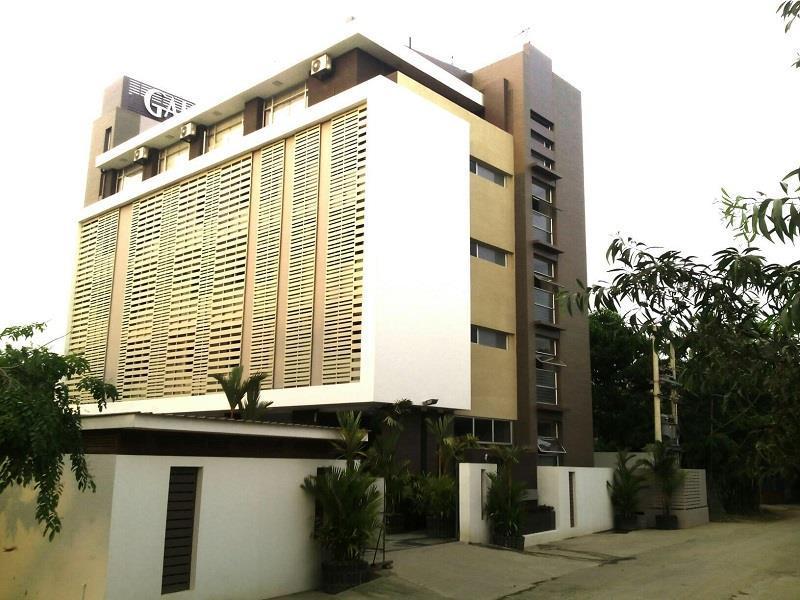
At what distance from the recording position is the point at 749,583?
1406 centimetres

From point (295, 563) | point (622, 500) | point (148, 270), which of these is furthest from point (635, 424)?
point (295, 563)

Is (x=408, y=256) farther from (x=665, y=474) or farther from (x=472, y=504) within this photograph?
(x=665, y=474)

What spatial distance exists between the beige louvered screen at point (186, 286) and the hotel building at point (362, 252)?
0.25ft

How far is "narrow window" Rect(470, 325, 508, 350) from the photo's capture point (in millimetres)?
24094

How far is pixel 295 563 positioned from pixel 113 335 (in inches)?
730

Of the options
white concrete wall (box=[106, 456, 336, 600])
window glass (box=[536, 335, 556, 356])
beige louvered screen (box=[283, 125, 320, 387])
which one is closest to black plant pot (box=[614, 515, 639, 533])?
window glass (box=[536, 335, 556, 356])

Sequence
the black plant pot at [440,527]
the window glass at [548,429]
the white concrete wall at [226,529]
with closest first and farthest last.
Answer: the white concrete wall at [226,529], the black plant pot at [440,527], the window glass at [548,429]

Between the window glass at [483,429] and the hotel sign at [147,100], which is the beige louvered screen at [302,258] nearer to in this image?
the window glass at [483,429]

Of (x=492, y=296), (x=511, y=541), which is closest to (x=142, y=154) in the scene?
(x=492, y=296)

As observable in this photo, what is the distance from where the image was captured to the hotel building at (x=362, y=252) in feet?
69.2

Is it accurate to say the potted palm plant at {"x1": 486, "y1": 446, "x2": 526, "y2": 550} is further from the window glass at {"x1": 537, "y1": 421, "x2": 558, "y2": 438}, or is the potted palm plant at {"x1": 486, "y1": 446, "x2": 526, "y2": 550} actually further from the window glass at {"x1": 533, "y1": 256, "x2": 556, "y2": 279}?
the window glass at {"x1": 533, "y1": 256, "x2": 556, "y2": 279}

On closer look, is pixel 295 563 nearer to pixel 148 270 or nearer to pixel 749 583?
pixel 749 583

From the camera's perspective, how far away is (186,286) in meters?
25.9

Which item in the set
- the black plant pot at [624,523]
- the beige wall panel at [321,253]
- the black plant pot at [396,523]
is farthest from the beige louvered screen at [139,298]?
the black plant pot at [624,523]
